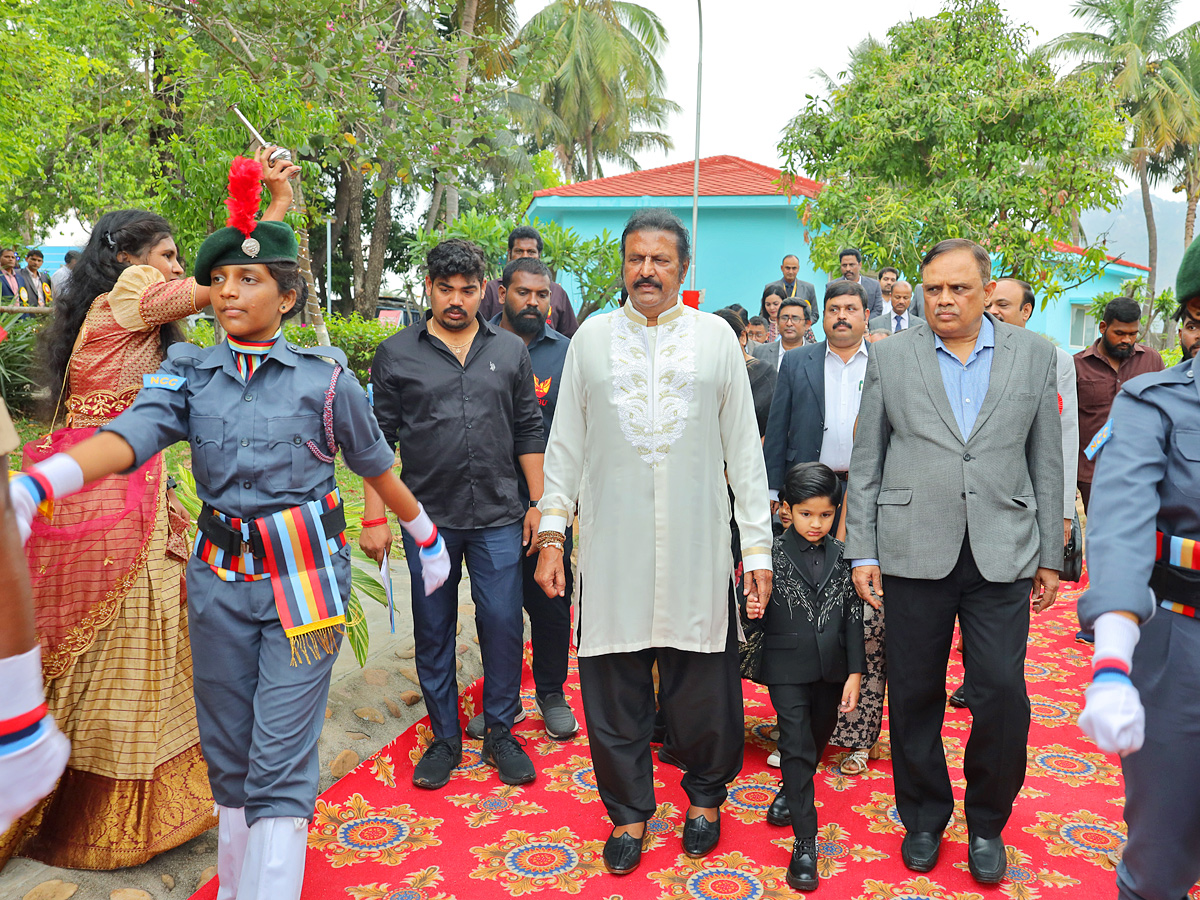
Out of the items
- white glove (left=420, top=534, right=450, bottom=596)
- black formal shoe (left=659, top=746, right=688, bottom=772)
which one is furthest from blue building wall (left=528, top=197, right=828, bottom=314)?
white glove (left=420, top=534, right=450, bottom=596)

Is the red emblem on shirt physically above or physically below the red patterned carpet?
above

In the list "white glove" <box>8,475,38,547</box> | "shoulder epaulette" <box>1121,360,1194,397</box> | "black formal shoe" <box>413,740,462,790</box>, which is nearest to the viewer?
"white glove" <box>8,475,38,547</box>

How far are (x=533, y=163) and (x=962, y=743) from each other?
31790 millimetres

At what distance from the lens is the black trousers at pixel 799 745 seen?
3.30m

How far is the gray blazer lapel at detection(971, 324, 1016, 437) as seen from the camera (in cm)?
322

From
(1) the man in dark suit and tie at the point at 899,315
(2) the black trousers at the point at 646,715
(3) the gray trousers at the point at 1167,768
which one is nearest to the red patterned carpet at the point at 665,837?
(2) the black trousers at the point at 646,715

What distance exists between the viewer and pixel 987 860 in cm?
324

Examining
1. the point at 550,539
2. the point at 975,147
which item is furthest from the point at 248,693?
the point at 975,147

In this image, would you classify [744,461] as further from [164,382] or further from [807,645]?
[164,382]

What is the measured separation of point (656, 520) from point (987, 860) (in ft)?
5.39

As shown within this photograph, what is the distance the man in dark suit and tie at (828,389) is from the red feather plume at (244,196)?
9.51ft

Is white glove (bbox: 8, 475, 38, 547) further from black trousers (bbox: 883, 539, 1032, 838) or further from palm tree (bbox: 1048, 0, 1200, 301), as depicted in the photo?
palm tree (bbox: 1048, 0, 1200, 301)

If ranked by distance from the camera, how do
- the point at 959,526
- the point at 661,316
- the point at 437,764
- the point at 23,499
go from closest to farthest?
the point at 23,499 → the point at 959,526 → the point at 661,316 → the point at 437,764

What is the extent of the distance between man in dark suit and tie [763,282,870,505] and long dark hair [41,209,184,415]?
116 inches
